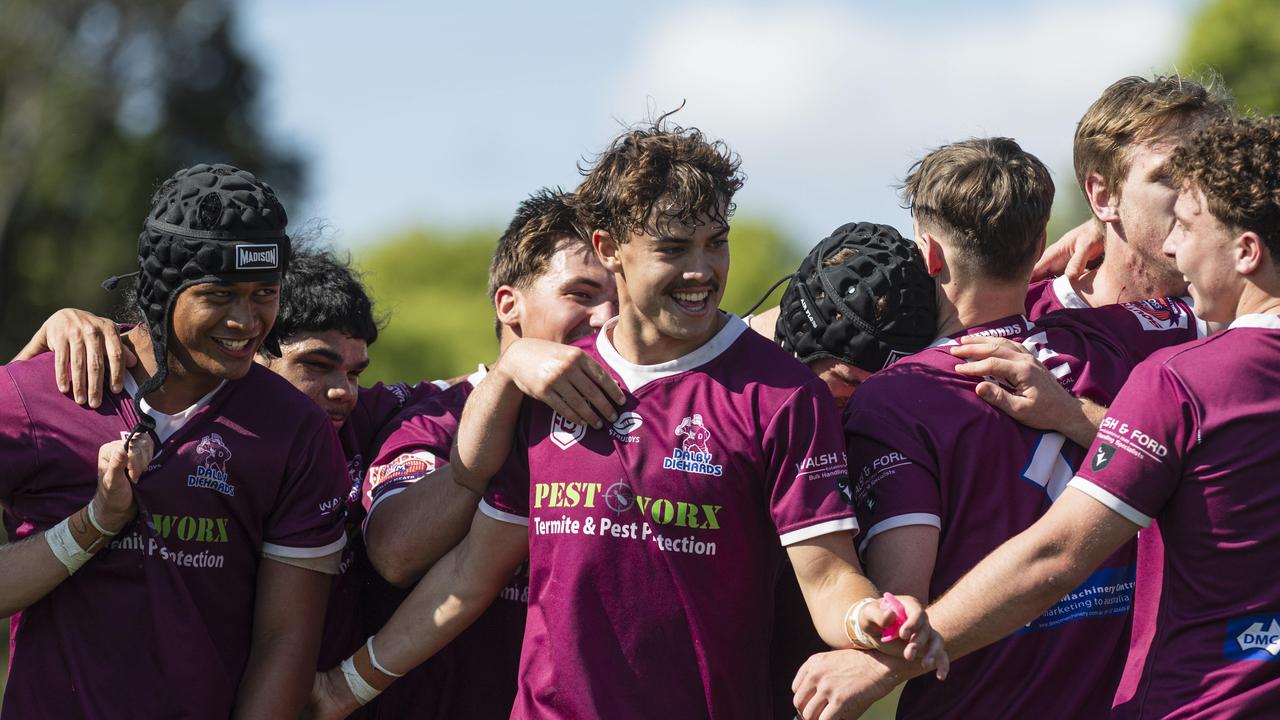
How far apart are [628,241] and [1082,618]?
1.93m

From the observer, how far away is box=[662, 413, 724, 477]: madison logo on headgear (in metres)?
4.65

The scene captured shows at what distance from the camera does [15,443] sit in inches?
200

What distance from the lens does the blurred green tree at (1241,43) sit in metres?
24.4

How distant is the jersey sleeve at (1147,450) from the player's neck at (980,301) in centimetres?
83

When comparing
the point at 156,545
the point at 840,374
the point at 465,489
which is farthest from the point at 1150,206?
the point at 156,545

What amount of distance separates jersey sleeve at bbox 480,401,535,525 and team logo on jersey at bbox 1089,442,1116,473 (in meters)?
1.85

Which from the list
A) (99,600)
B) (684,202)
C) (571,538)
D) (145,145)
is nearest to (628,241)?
(684,202)

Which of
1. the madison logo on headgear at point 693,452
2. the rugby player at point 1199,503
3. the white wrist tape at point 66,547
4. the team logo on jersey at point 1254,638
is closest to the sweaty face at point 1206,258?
the rugby player at point 1199,503

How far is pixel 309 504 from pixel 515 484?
790 millimetres

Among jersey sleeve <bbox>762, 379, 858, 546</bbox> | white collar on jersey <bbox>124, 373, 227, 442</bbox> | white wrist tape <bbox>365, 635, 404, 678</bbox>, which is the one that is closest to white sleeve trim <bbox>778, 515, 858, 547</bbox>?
jersey sleeve <bbox>762, 379, 858, 546</bbox>

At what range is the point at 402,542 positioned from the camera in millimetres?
5449

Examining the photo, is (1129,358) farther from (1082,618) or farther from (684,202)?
(684,202)

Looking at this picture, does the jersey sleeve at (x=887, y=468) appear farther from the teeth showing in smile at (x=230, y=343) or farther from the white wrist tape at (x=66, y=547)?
the white wrist tape at (x=66, y=547)

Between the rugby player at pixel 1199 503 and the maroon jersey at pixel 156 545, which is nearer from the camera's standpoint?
the rugby player at pixel 1199 503
